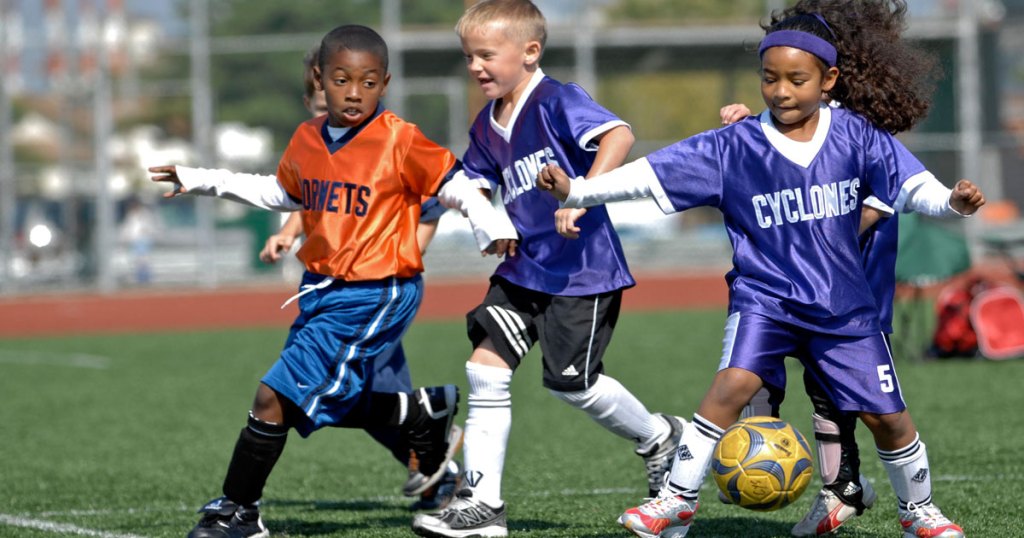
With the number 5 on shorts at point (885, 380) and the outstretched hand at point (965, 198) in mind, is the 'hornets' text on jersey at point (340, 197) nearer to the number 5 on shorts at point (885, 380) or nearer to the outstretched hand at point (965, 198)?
the number 5 on shorts at point (885, 380)

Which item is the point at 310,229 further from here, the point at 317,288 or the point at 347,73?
the point at 347,73

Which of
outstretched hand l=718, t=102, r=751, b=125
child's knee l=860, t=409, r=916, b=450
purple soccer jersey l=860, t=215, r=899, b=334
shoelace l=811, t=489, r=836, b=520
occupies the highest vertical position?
outstretched hand l=718, t=102, r=751, b=125

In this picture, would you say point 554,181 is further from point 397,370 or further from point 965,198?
point 397,370

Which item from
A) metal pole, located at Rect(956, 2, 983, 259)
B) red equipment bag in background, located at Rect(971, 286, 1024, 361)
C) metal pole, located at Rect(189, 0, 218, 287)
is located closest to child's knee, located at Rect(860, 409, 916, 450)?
red equipment bag in background, located at Rect(971, 286, 1024, 361)

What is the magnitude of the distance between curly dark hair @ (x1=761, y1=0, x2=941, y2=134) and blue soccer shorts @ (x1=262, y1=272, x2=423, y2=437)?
5.18 feet

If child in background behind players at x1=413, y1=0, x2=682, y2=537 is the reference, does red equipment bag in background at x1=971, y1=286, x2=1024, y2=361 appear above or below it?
below

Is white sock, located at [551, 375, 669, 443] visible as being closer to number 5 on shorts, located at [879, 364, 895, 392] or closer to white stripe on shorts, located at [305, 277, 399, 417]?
white stripe on shorts, located at [305, 277, 399, 417]

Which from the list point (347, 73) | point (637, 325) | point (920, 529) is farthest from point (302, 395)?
point (637, 325)

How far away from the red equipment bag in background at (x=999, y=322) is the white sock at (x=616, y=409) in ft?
A: 21.1

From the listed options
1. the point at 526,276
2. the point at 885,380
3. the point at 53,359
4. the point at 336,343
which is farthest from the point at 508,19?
the point at 53,359

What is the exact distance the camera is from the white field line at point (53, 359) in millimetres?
12930

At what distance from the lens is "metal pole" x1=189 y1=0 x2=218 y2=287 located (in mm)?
20703

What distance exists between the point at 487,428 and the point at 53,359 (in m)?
9.71

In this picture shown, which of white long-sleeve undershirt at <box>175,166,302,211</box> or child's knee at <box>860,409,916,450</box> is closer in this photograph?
child's knee at <box>860,409,916,450</box>
